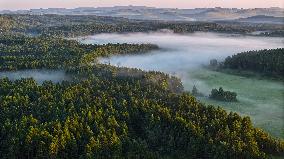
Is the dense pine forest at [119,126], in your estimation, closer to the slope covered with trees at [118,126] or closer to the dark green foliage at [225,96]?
the slope covered with trees at [118,126]

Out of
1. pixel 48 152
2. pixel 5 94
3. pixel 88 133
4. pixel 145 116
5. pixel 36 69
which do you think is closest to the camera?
pixel 48 152

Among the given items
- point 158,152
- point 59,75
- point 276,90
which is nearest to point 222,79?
point 276,90

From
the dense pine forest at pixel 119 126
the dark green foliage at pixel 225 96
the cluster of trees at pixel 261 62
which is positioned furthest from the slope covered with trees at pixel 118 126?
the cluster of trees at pixel 261 62

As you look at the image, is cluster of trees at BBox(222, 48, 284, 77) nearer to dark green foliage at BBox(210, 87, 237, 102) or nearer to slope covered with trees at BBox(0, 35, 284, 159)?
dark green foliage at BBox(210, 87, 237, 102)

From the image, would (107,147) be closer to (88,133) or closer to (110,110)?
(88,133)

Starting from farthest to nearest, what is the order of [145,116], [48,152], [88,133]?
[145,116] → [88,133] → [48,152]

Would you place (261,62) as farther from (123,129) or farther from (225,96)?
(123,129)
